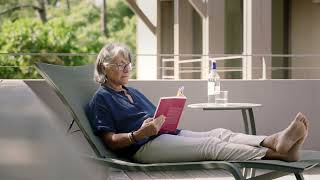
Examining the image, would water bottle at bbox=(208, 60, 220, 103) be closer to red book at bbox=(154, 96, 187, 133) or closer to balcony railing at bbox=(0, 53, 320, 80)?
balcony railing at bbox=(0, 53, 320, 80)

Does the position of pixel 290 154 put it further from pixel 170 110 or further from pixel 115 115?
pixel 115 115

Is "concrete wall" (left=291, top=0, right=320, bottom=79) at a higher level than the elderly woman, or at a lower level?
higher

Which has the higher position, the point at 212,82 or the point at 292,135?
the point at 212,82

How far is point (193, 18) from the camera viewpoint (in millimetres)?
12117

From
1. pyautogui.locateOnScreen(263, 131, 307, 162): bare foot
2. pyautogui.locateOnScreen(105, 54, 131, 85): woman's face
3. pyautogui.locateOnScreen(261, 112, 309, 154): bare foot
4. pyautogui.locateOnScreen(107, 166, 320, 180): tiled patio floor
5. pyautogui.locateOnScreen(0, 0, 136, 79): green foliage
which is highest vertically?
pyautogui.locateOnScreen(0, 0, 136, 79): green foliage

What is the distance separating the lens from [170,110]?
2746 millimetres

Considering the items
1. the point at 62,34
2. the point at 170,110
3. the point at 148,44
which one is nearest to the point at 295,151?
the point at 170,110

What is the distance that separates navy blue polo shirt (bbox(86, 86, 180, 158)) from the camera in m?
2.75

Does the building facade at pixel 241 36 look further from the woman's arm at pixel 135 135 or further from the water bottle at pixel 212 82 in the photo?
the woman's arm at pixel 135 135

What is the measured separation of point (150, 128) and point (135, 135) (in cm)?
9

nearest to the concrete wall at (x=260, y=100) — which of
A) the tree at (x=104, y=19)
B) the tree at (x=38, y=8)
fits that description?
the tree at (x=38, y=8)

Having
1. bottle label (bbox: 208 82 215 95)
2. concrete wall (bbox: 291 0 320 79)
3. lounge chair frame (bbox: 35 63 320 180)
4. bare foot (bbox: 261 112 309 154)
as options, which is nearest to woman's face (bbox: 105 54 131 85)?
lounge chair frame (bbox: 35 63 320 180)

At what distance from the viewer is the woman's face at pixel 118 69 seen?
296 centimetres

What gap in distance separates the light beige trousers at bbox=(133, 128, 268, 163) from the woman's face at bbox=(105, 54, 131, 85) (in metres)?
0.44
